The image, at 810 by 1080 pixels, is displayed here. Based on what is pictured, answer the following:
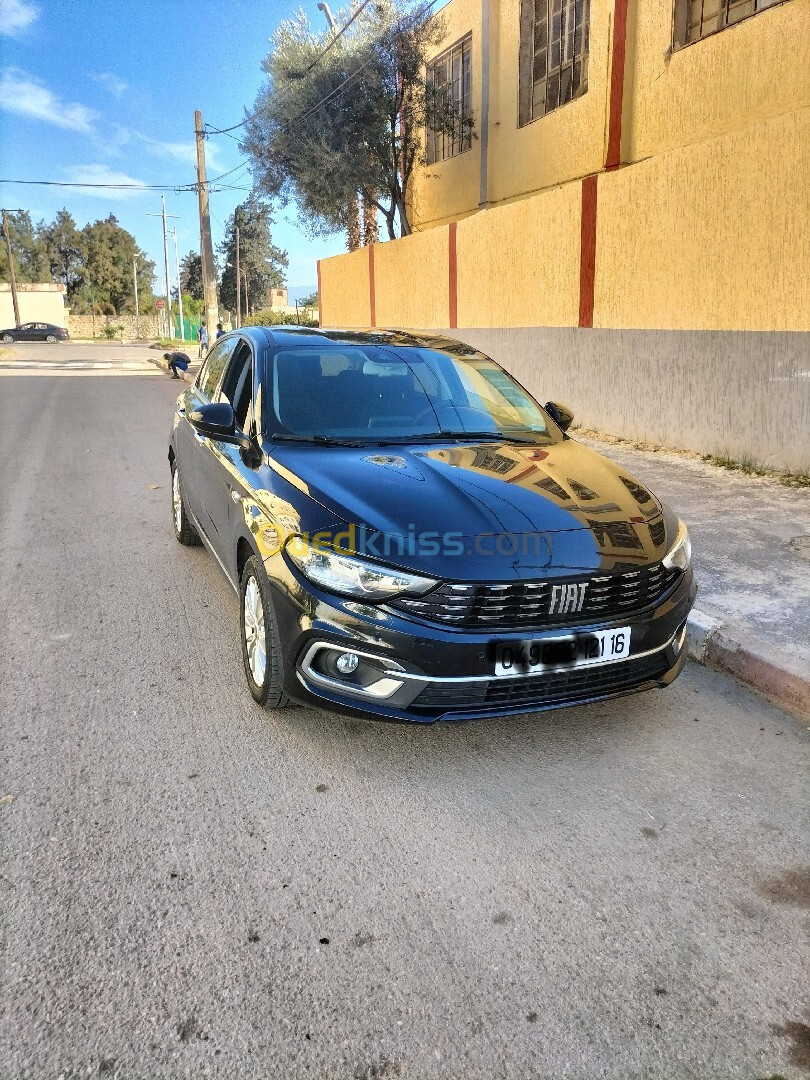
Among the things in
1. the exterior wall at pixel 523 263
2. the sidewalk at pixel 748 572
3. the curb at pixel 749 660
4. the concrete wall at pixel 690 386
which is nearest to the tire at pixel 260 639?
the curb at pixel 749 660

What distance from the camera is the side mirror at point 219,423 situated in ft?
13.0

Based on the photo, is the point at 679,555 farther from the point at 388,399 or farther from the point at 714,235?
the point at 714,235

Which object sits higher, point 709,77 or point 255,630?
point 709,77

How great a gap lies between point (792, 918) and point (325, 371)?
10.4 feet

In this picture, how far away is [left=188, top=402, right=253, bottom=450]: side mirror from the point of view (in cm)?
395

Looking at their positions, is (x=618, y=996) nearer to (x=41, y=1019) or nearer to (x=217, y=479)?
(x=41, y=1019)

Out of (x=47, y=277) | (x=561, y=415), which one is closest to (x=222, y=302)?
(x=47, y=277)

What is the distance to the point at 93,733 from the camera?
3.35 metres

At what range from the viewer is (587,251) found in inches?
431

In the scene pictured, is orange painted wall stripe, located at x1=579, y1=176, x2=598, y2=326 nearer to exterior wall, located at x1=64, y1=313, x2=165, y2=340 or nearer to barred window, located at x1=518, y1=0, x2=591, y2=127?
barred window, located at x1=518, y1=0, x2=591, y2=127

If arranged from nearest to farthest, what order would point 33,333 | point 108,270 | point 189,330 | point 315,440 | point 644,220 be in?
point 315,440
point 644,220
point 33,333
point 189,330
point 108,270

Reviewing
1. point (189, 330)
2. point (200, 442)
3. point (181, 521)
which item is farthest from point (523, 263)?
point (189, 330)

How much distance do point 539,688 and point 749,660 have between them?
159cm

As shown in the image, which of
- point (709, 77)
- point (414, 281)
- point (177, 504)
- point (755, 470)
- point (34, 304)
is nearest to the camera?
point (177, 504)
